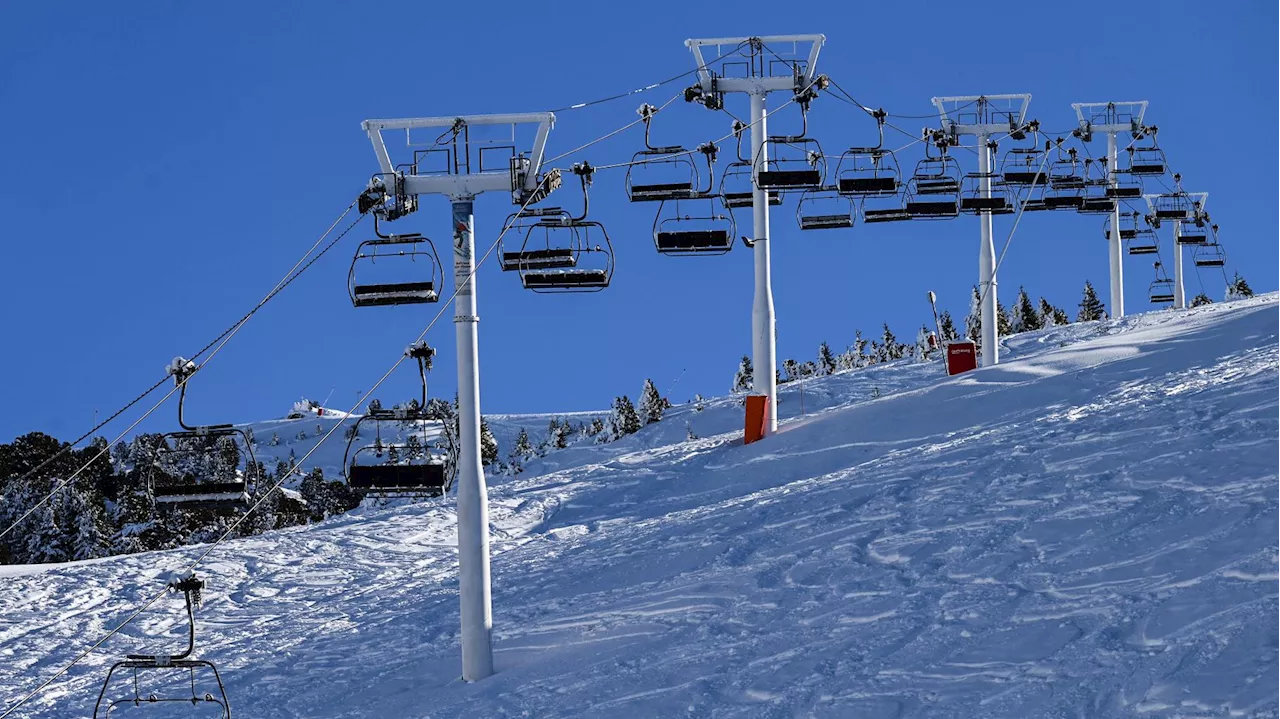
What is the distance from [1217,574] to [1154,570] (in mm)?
717

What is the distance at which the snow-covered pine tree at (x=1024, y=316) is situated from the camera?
9675 cm

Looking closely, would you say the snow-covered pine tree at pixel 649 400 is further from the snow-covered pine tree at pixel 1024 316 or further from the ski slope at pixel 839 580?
the ski slope at pixel 839 580

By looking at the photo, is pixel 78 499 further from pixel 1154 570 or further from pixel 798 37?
pixel 1154 570

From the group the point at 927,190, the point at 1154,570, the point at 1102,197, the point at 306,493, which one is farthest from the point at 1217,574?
the point at 306,493

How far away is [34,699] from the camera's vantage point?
17.9m

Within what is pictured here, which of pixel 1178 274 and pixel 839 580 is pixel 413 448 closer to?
pixel 839 580

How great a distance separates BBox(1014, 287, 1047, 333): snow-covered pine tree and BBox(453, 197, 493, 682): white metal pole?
3208 inches

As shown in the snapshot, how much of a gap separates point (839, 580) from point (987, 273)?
54.6ft

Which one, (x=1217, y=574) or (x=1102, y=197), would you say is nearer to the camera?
(x=1217, y=574)

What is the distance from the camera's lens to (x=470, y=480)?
15500mm

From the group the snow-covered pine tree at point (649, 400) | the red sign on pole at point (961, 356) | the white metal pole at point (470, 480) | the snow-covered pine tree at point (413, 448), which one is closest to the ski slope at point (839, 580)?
the white metal pole at point (470, 480)

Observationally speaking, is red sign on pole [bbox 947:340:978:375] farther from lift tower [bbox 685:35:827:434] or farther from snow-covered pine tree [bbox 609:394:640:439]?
snow-covered pine tree [bbox 609:394:640:439]

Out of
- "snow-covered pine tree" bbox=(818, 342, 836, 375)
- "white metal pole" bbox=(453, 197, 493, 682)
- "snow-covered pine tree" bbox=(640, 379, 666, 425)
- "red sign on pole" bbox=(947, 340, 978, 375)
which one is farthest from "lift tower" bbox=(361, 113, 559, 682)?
"snow-covered pine tree" bbox=(818, 342, 836, 375)

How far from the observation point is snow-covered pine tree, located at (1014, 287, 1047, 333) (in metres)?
96.8
